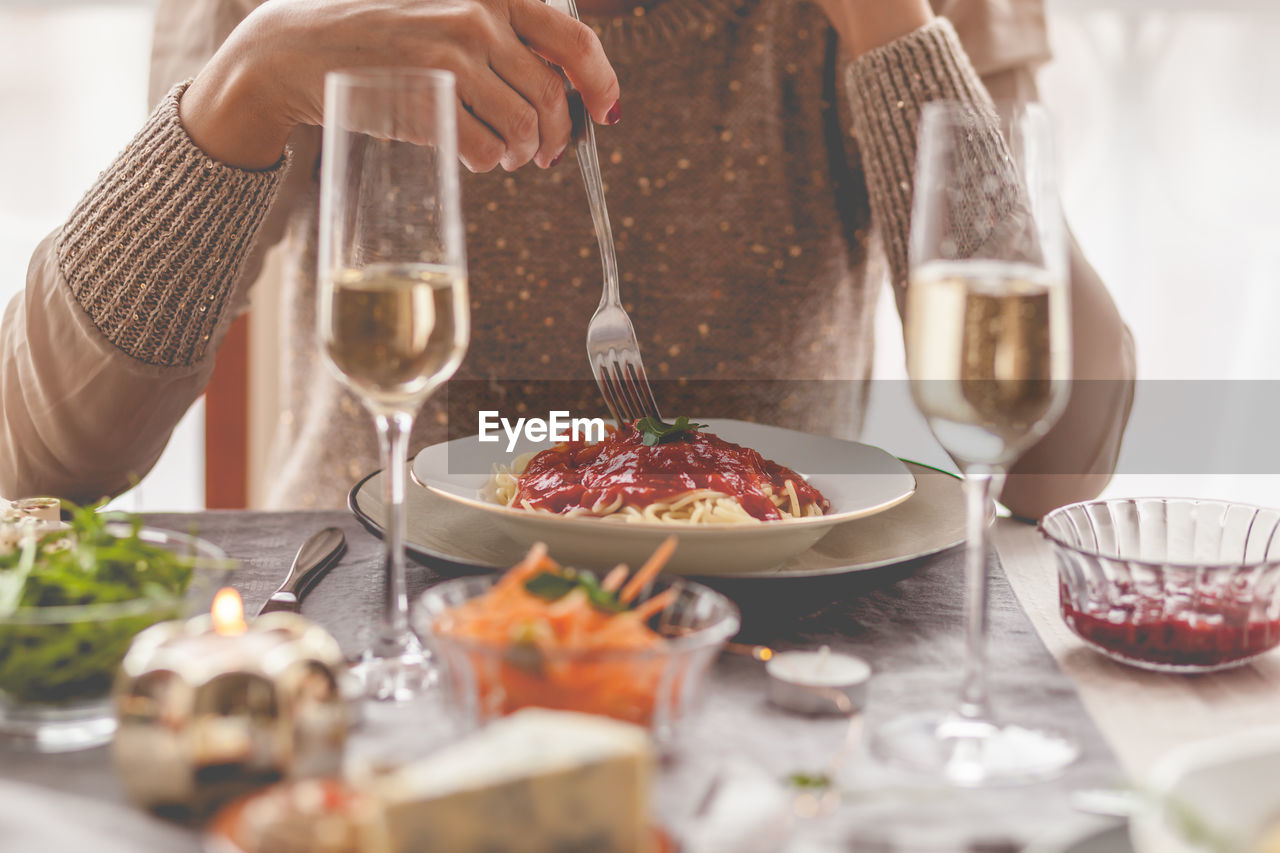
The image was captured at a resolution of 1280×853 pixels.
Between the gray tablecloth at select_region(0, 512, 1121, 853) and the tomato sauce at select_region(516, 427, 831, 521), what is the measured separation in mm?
145

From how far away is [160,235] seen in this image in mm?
1305

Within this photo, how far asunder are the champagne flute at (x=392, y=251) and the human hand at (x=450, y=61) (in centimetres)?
34

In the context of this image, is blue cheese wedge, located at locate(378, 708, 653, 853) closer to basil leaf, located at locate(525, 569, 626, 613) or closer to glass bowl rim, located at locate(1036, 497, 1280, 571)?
basil leaf, located at locate(525, 569, 626, 613)

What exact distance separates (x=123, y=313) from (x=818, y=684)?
102 cm

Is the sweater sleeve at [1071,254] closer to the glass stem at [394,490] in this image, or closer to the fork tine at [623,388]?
the fork tine at [623,388]

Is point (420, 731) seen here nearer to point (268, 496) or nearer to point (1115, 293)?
point (268, 496)

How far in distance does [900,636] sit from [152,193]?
999 millimetres

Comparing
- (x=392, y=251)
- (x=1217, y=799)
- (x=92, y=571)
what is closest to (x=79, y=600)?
(x=92, y=571)

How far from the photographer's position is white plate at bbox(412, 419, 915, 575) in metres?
0.95

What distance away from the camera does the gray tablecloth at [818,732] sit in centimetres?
59

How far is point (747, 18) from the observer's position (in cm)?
179

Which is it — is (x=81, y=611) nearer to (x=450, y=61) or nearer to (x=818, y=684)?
(x=818, y=684)

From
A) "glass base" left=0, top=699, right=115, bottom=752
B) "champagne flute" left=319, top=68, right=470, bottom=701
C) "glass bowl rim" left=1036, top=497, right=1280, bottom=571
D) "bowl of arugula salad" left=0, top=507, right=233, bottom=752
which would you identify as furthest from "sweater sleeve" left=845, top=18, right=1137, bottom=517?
"glass base" left=0, top=699, right=115, bottom=752
